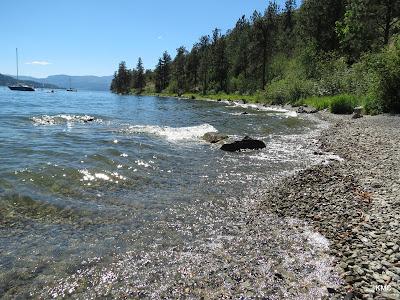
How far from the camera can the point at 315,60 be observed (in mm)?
71438

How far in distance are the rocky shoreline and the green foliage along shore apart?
767 inches

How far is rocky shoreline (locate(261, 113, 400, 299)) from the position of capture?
23.4 ft

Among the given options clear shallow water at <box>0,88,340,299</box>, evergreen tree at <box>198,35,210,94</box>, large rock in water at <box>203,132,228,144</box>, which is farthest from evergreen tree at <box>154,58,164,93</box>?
clear shallow water at <box>0,88,340,299</box>

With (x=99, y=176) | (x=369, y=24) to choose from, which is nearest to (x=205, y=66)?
(x=369, y=24)

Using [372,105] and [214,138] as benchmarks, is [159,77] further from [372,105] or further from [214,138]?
[214,138]

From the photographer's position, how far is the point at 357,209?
10734mm

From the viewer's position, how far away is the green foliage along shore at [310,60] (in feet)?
127

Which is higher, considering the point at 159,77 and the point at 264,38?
the point at 264,38

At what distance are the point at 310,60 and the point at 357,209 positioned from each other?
66.9 metres

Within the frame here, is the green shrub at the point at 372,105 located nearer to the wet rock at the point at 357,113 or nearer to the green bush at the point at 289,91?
the wet rock at the point at 357,113

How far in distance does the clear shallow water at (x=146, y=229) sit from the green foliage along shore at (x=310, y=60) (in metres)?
22.7

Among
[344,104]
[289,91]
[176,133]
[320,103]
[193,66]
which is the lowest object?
[176,133]

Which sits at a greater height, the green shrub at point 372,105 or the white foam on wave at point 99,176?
the green shrub at point 372,105

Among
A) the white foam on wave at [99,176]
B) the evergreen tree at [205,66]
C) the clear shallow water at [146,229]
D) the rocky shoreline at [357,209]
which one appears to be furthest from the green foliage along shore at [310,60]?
the white foam on wave at [99,176]
